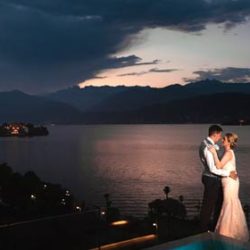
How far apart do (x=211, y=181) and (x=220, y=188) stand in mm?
342

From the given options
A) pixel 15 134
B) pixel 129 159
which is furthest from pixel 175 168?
pixel 15 134

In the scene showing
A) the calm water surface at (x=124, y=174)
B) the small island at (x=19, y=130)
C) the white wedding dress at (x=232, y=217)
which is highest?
the small island at (x=19, y=130)

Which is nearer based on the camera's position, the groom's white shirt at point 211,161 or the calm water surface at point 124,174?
the groom's white shirt at point 211,161

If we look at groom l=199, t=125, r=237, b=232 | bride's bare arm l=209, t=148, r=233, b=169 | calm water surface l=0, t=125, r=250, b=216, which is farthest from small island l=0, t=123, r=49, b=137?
bride's bare arm l=209, t=148, r=233, b=169

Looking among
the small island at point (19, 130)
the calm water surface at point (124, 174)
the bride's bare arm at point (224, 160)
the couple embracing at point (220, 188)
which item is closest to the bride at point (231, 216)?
the couple embracing at point (220, 188)

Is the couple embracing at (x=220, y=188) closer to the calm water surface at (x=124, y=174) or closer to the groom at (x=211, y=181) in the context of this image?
the groom at (x=211, y=181)

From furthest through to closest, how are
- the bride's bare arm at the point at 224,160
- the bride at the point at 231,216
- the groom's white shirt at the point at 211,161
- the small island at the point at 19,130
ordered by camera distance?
the small island at the point at 19,130 → the bride at the point at 231,216 → the bride's bare arm at the point at 224,160 → the groom's white shirt at the point at 211,161

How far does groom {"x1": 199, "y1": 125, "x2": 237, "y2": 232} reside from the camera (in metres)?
6.22

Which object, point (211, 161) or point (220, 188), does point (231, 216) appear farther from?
point (211, 161)

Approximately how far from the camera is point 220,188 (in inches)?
262

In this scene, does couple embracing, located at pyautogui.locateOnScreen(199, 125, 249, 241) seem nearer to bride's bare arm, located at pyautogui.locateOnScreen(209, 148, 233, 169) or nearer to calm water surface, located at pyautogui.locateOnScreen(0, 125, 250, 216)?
bride's bare arm, located at pyautogui.locateOnScreen(209, 148, 233, 169)

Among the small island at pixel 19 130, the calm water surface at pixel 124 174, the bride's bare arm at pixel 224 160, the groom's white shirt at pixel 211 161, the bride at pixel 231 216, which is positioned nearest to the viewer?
the groom's white shirt at pixel 211 161

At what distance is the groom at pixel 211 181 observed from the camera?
6219mm

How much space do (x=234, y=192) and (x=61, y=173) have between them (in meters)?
56.1
